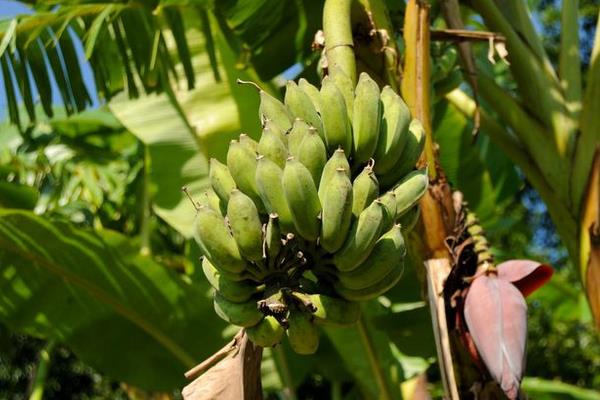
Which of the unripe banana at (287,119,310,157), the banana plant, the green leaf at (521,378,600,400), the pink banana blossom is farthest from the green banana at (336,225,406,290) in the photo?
the green leaf at (521,378,600,400)

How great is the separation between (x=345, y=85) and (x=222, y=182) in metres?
0.16

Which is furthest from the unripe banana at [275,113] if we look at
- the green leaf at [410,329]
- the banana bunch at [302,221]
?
the green leaf at [410,329]

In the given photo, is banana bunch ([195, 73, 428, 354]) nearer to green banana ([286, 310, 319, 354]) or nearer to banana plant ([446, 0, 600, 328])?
green banana ([286, 310, 319, 354])

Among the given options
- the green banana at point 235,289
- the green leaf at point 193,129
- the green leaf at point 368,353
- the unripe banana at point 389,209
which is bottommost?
the green leaf at point 368,353

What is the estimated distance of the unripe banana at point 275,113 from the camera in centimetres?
77

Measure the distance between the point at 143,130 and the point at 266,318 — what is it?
1113 mm

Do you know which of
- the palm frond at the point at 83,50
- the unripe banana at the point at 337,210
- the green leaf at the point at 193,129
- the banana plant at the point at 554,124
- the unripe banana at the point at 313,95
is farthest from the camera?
the green leaf at the point at 193,129

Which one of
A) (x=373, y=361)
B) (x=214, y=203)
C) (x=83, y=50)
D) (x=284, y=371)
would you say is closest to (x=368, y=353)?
(x=373, y=361)

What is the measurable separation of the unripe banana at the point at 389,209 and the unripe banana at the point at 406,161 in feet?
0.30

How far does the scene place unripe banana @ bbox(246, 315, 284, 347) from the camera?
0.70 meters

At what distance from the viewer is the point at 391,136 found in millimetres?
790

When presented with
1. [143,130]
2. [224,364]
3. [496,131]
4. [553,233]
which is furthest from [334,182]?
[553,233]

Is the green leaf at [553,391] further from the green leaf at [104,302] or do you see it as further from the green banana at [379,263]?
the green banana at [379,263]

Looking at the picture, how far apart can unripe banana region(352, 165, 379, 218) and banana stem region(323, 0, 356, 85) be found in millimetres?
152
